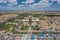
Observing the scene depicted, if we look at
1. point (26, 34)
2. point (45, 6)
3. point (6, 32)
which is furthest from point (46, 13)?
point (6, 32)

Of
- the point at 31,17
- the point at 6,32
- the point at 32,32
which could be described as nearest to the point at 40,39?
the point at 32,32

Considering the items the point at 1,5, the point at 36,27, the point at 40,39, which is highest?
the point at 1,5

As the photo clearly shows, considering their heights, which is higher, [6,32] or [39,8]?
[39,8]

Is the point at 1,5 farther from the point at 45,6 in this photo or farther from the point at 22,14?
the point at 45,6

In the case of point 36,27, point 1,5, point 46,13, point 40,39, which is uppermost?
point 1,5

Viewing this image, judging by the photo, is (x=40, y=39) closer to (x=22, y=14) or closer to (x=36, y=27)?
(x=36, y=27)

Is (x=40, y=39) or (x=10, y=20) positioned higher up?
(x=10, y=20)

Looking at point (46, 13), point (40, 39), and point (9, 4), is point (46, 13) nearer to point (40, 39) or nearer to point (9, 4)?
point (40, 39)

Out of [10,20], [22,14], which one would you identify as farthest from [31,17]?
[10,20]
